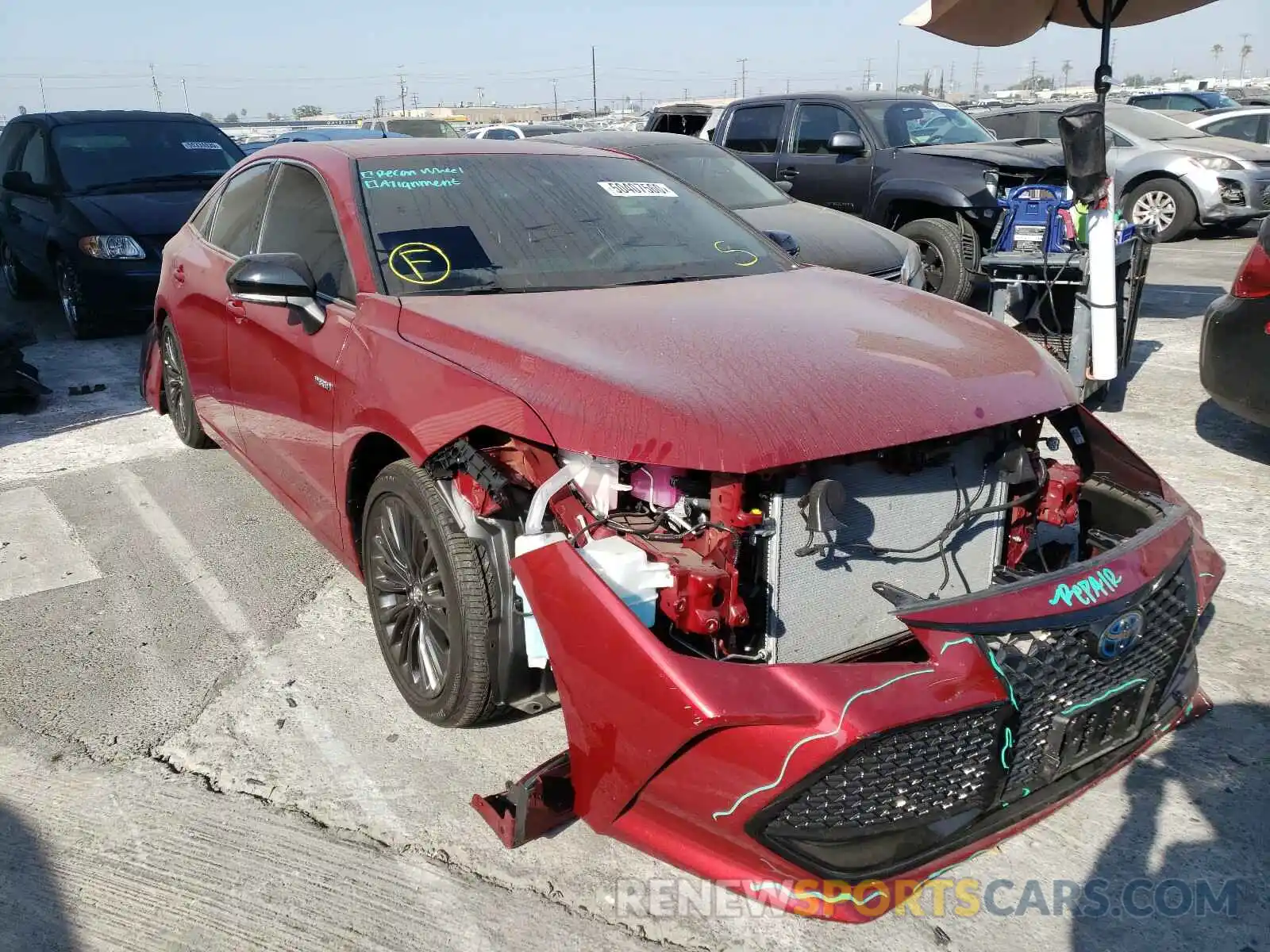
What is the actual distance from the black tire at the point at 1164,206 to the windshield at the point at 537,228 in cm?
1094

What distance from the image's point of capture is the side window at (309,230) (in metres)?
3.31

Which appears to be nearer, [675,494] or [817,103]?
[675,494]

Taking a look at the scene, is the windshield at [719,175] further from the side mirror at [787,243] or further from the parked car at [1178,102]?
the parked car at [1178,102]

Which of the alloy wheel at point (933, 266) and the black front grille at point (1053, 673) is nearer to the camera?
the black front grille at point (1053, 673)

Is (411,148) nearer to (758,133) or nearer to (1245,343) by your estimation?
(1245,343)

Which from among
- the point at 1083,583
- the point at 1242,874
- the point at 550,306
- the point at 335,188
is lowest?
the point at 1242,874

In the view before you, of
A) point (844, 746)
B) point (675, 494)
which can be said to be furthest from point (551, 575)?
point (844, 746)

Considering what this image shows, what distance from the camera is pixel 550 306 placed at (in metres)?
2.97

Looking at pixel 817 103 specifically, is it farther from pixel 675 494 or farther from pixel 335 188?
pixel 675 494

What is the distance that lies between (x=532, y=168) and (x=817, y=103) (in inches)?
263

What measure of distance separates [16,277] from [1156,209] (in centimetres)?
1293

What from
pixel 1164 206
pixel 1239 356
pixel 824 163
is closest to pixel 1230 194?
pixel 1164 206

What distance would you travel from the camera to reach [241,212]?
169 inches

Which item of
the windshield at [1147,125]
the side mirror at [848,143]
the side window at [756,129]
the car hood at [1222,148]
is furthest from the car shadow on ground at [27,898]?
the windshield at [1147,125]
